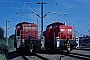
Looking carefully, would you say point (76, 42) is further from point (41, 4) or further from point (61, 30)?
point (41, 4)

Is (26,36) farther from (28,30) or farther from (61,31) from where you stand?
(61,31)

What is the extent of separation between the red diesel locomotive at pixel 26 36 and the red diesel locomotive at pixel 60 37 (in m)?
2.27

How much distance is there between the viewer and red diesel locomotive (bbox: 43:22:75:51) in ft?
77.9

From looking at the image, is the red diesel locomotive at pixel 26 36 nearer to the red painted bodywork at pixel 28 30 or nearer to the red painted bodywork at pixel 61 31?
the red painted bodywork at pixel 28 30

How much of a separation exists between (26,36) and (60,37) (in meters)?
3.92

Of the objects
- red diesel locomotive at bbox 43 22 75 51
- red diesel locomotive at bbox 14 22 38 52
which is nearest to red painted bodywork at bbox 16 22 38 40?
red diesel locomotive at bbox 14 22 38 52

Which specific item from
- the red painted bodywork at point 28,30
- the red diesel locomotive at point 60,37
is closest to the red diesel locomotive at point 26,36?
the red painted bodywork at point 28,30

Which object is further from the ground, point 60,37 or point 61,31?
point 61,31

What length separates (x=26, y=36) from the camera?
2536 cm

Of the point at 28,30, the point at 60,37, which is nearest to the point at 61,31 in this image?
the point at 60,37

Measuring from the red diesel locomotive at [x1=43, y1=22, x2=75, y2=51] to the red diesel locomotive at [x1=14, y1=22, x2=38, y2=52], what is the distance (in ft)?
7.45

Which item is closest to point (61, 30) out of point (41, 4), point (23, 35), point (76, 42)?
point (76, 42)

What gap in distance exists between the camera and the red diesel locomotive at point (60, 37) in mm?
23750

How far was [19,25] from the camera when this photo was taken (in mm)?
27922
